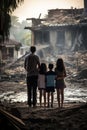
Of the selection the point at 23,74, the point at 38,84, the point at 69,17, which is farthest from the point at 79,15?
the point at 38,84

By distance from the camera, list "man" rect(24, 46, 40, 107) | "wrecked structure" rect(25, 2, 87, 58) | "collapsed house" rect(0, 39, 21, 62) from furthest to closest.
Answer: "collapsed house" rect(0, 39, 21, 62) < "wrecked structure" rect(25, 2, 87, 58) < "man" rect(24, 46, 40, 107)

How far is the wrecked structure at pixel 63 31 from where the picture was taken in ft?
126

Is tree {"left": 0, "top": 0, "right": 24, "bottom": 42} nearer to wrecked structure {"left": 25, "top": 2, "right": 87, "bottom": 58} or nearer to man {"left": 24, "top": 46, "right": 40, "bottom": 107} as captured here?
man {"left": 24, "top": 46, "right": 40, "bottom": 107}

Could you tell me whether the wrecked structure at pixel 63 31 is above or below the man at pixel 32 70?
below

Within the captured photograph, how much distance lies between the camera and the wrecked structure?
3828cm

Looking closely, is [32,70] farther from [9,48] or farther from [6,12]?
[9,48]

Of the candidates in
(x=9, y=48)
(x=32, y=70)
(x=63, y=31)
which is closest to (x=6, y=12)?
(x=32, y=70)

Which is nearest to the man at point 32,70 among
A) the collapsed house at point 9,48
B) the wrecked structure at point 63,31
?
the wrecked structure at point 63,31

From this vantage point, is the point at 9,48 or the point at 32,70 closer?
the point at 32,70

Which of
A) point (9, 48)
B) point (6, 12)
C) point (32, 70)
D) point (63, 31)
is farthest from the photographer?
point (9, 48)

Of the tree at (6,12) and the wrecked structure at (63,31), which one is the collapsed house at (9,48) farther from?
the tree at (6,12)

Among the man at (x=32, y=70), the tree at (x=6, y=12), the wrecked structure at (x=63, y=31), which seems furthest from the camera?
the wrecked structure at (x=63, y=31)

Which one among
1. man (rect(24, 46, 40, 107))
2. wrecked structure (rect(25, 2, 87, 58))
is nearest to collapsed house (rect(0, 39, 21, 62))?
wrecked structure (rect(25, 2, 87, 58))

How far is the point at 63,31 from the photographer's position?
40.1 metres
